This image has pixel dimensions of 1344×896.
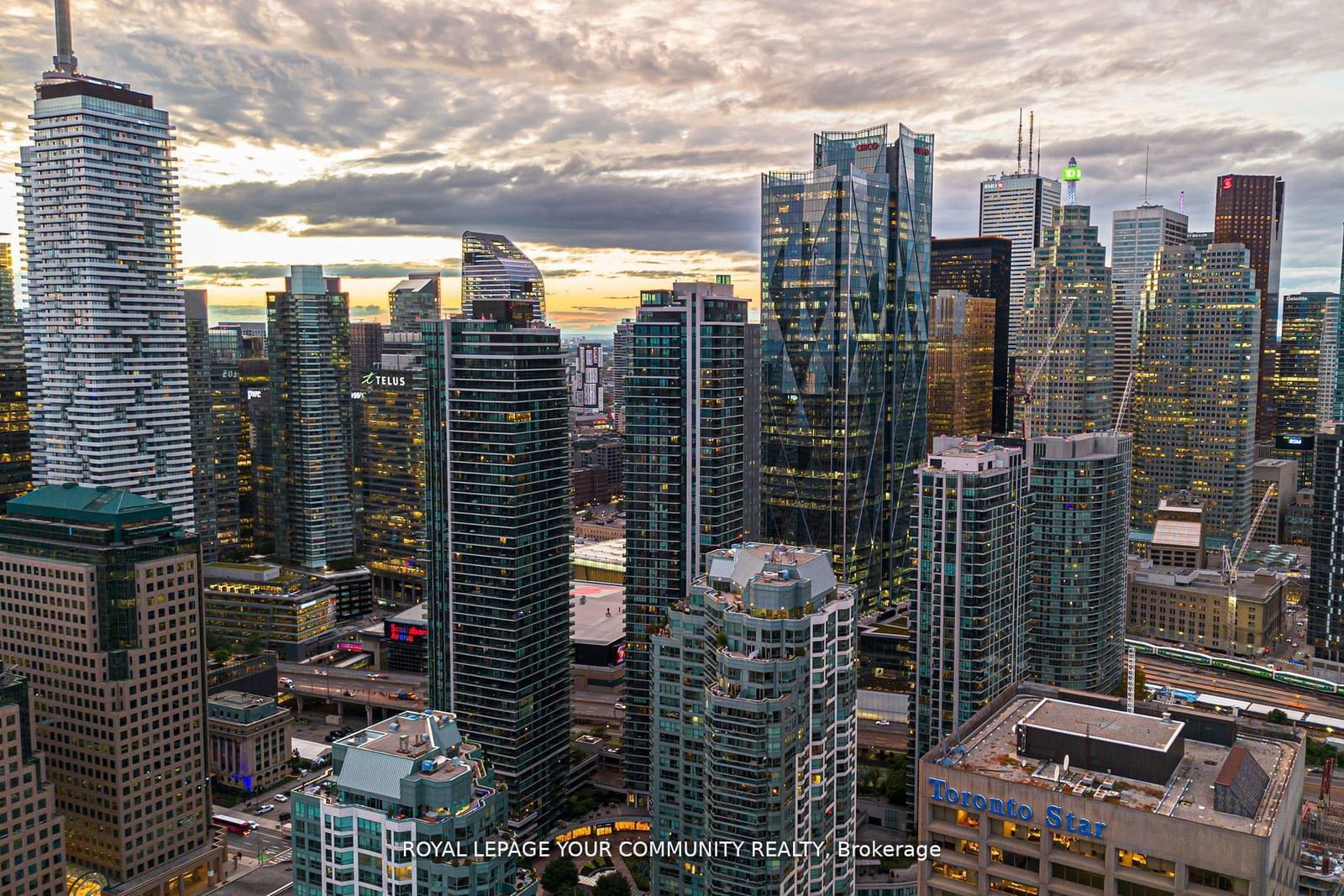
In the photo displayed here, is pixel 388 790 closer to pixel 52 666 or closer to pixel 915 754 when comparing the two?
pixel 52 666

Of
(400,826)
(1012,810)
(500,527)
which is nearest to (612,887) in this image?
(500,527)

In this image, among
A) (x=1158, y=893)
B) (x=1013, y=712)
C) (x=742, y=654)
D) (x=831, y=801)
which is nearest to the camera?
(x=1158, y=893)

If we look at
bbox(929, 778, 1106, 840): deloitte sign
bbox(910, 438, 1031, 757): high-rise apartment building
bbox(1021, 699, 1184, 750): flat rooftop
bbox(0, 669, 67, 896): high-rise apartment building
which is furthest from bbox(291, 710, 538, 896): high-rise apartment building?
bbox(910, 438, 1031, 757): high-rise apartment building

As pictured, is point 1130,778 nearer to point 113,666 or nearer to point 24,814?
point 24,814

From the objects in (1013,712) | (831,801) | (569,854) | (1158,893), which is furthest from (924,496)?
(1158,893)

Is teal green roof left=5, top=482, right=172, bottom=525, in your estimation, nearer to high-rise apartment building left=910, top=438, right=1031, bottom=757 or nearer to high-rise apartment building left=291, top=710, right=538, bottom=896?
high-rise apartment building left=291, top=710, right=538, bottom=896
